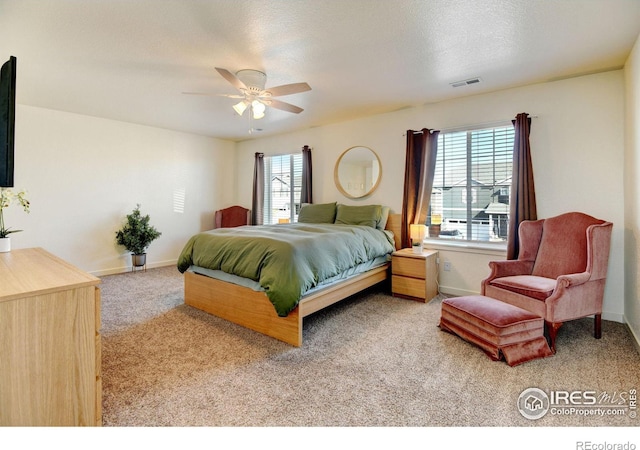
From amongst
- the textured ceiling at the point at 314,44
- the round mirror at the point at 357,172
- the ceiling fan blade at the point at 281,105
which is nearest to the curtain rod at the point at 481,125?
the textured ceiling at the point at 314,44

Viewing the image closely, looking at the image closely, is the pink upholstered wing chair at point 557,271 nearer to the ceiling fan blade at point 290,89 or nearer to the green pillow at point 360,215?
the green pillow at point 360,215

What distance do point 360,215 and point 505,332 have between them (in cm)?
239

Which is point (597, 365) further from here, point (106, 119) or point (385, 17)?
point (106, 119)

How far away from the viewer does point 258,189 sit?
6.14 m

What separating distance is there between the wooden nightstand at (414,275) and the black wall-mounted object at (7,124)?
11.6ft

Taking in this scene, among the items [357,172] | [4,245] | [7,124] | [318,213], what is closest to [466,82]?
[357,172]

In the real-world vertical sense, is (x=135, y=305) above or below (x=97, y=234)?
below

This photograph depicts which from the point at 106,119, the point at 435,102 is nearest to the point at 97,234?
the point at 106,119

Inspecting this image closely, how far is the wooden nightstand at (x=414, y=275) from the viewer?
371 cm

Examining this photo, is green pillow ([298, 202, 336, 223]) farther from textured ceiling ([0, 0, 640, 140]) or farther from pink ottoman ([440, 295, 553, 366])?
pink ottoman ([440, 295, 553, 366])

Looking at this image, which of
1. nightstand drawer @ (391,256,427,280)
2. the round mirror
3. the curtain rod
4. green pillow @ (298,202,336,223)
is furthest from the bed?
the curtain rod

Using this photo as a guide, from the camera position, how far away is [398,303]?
3684mm
